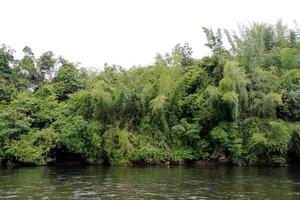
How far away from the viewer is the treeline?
35719 mm

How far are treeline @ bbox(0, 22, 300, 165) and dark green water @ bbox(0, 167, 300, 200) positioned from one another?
787 cm

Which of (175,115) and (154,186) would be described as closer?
(154,186)

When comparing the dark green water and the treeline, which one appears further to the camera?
the treeline

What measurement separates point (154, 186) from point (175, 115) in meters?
17.3

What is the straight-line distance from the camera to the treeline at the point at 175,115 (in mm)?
35719

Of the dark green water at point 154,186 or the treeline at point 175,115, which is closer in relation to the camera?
the dark green water at point 154,186

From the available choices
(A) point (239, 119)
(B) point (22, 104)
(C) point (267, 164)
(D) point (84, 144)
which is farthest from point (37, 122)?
(C) point (267, 164)

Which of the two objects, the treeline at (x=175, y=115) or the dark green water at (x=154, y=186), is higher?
the treeline at (x=175, y=115)

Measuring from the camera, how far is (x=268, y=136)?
3541cm

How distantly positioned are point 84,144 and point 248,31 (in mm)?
20706

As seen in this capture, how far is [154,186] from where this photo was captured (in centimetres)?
2202

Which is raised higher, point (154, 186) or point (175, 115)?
point (175, 115)

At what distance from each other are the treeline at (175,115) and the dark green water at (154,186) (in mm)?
7873

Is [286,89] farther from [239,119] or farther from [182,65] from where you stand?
[182,65]
